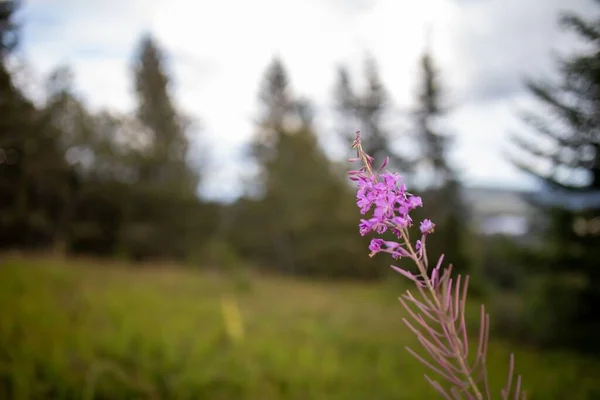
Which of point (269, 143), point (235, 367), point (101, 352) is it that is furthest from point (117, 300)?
point (269, 143)

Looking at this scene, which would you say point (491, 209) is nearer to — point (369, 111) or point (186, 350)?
point (369, 111)

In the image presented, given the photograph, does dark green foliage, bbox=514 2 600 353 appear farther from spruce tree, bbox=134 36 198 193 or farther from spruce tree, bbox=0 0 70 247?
spruce tree, bbox=134 36 198 193

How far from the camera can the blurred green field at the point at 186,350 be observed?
460cm

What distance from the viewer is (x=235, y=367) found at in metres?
5.43

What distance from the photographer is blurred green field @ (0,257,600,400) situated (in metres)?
4.60

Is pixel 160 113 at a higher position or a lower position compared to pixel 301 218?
higher

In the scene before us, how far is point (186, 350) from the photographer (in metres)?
5.67

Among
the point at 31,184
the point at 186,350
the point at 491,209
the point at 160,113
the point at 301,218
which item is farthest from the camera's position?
the point at 160,113

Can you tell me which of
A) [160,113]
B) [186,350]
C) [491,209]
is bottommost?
[186,350]

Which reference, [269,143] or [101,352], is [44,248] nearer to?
[101,352]

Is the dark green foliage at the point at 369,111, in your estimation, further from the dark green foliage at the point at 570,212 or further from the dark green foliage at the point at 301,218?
the dark green foliage at the point at 570,212

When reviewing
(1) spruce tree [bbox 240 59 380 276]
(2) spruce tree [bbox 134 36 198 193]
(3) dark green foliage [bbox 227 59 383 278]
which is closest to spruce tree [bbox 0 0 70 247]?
(2) spruce tree [bbox 134 36 198 193]

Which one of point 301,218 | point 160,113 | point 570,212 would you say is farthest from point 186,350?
point 160,113

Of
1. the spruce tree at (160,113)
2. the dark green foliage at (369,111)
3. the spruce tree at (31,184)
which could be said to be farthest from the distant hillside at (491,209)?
the spruce tree at (31,184)
